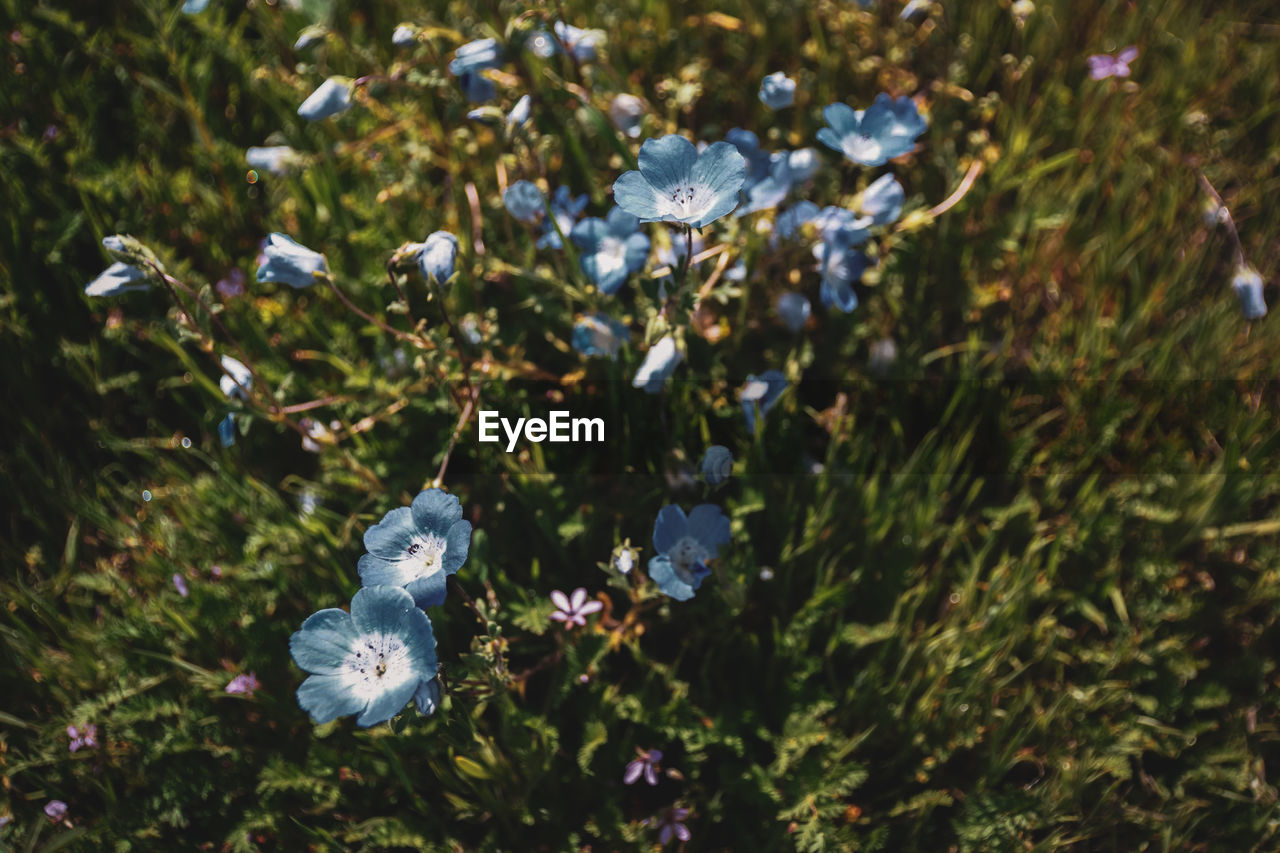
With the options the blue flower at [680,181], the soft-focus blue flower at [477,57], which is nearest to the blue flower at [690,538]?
the blue flower at [680,181]

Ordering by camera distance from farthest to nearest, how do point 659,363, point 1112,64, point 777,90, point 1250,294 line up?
1. point 1112,64
2. point 1250,294
3. point 777,90
4. point 659,363

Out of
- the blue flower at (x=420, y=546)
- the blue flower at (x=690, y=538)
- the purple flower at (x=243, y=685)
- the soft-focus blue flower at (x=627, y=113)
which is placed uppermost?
the soft-focus blue flower at (x=627, y=113)

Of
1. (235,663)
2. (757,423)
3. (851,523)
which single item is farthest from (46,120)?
(851,523)

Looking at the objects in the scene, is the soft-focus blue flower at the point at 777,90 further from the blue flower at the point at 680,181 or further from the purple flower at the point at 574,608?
the purple flower at the point at 574,608

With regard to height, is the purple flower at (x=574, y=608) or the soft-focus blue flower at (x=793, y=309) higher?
the soft-focus blue flower at (x=793, y=309)

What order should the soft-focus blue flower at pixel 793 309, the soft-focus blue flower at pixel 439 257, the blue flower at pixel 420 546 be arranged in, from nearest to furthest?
1. the blue flower at pixel 420 546
2. the soft-focus blue flower at pixel 439 257
3. the soft-focus blue flower at pixel 793 309

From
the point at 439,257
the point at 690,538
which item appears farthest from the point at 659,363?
the point at 439,257

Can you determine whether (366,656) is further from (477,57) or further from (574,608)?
(477,57)
